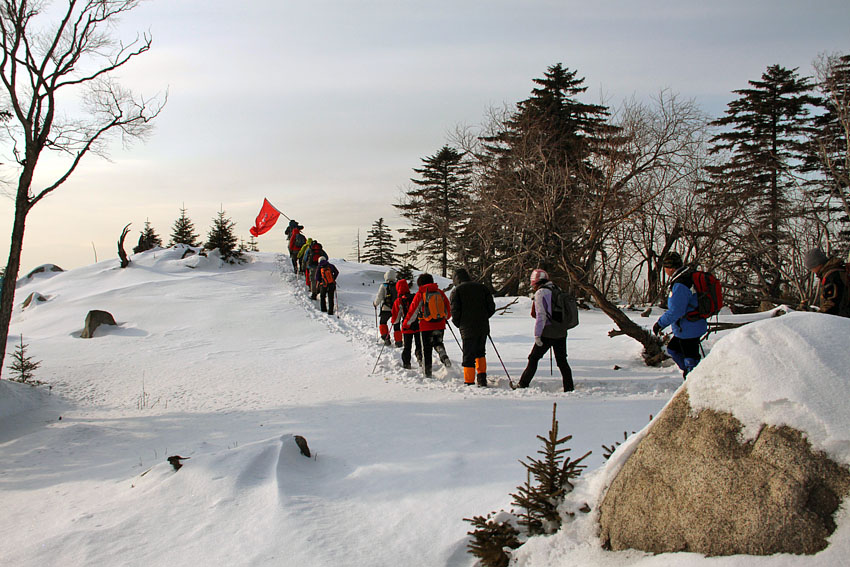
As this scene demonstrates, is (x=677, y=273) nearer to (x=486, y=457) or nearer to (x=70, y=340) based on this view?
(x=486, y=457)

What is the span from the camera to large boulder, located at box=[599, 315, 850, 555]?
2164 mm

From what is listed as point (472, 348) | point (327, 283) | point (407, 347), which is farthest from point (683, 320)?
point (327, 283)

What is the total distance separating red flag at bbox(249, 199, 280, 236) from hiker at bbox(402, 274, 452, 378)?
Answer: 56.3 feet

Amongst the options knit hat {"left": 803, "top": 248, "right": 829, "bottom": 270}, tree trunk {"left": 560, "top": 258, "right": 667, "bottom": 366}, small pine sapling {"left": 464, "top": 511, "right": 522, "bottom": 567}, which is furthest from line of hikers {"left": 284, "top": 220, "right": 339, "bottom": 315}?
small pine sapling {"left": 464, "top": 511, "right": 522, "bottom": 567}

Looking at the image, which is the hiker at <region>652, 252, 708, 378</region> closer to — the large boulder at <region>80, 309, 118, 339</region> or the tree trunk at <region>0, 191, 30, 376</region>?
the tree trunk at <region>0, 191, 30, 376</region>

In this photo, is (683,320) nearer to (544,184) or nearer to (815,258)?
(815,258)

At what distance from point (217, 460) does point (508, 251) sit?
19.5m

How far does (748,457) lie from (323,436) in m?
4.96

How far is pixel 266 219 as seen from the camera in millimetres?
25031

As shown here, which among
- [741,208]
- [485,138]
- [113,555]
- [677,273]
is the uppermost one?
[485,138]

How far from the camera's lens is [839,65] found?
1664 cm

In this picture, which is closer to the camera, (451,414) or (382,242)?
(451,414)

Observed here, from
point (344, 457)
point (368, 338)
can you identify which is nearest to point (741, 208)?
point (368, 338)

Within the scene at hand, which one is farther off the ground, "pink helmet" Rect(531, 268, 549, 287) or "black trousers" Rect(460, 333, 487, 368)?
→ "pink helmet" Rect(531, 268, 549, 287)
